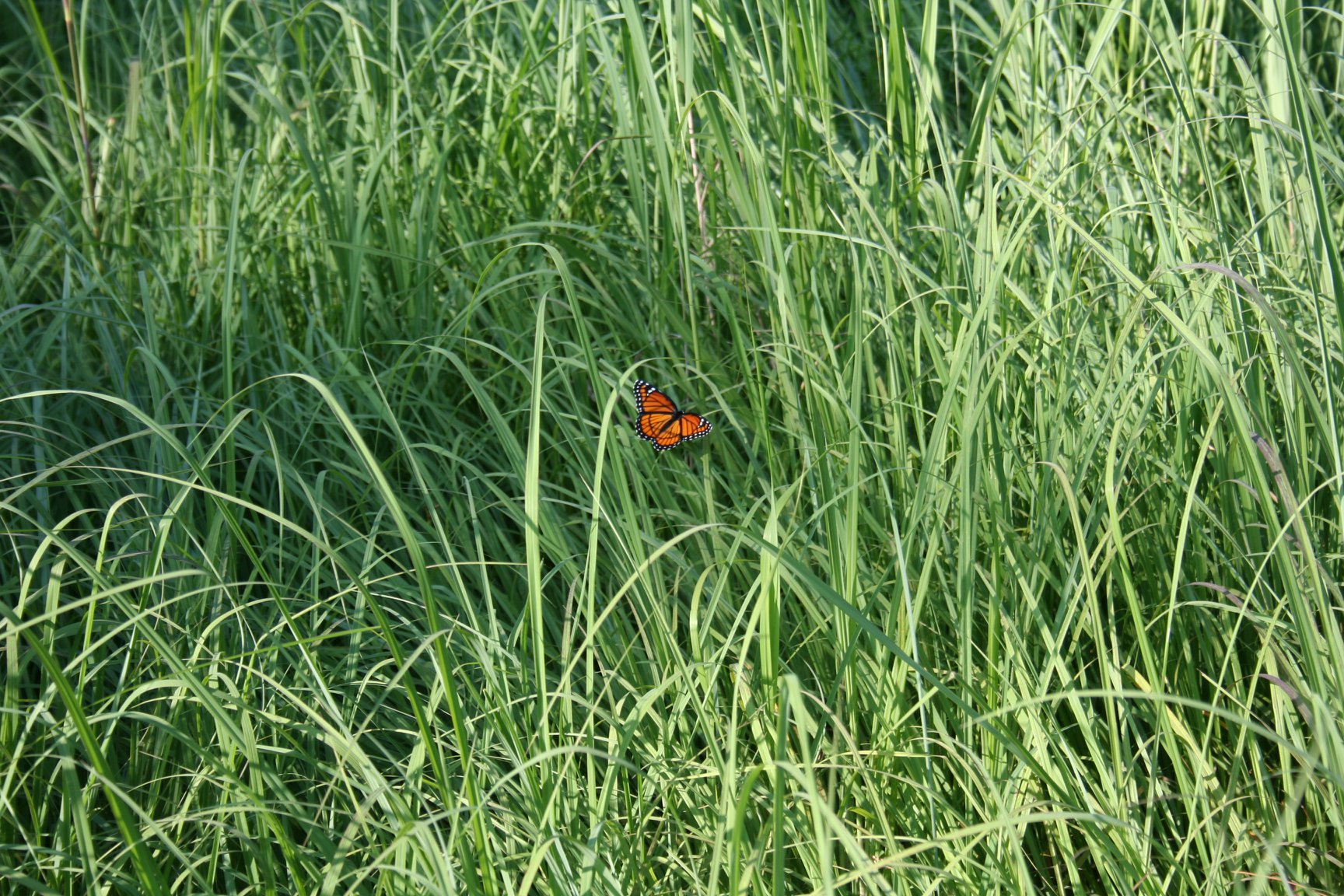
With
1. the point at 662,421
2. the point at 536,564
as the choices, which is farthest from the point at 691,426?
the point at 536,564

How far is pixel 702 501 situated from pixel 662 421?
0.14 metres

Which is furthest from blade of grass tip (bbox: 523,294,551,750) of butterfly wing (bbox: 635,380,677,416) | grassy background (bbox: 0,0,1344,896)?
butterfly wing (bbox: 635,380,677,416)

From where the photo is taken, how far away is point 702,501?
68.9 inches

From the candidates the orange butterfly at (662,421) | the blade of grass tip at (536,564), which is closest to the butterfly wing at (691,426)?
the orange butterfly at (662,421)

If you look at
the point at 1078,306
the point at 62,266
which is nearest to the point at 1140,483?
the point at 1078,306

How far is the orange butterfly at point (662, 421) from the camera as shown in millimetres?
1711

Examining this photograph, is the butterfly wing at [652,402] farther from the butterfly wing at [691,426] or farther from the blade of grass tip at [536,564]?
the blade of grass tip at [536,564]

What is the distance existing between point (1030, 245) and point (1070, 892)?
1075 millimetres

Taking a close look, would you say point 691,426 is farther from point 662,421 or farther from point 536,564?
point 536,564

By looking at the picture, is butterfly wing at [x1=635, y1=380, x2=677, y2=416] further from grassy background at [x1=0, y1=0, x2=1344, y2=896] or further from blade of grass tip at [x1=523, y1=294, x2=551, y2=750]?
blade of grass tip at [x1=523, y1=294, x2=551, y2=750]

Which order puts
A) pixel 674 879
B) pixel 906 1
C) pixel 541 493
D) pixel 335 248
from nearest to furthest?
pixel 674 879, pixel 541 493, pixel 335 248, pixel 906 1

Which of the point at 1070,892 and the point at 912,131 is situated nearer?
the point at 1070,892

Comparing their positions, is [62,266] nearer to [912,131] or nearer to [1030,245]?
[912,131]

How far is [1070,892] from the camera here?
1429mm
